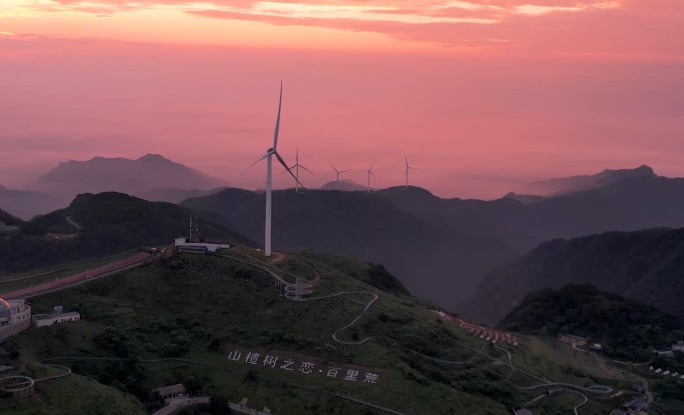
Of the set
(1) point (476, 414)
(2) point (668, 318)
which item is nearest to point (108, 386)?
(1) point (476, 414)

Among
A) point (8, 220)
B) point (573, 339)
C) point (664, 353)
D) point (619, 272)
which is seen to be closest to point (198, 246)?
point (573, 339)

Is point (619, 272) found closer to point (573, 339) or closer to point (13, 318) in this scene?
point (573, 339)

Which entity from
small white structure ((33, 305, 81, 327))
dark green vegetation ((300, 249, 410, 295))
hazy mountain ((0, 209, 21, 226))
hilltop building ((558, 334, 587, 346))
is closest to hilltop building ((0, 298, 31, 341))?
small white structure ((33, 305, 81, 327))

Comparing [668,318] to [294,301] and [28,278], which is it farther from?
[28,278]

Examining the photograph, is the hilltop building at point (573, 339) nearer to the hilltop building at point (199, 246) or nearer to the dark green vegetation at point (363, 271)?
the dark green vegetation at point (363, 271)

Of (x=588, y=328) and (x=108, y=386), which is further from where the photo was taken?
(x=588, y=328)

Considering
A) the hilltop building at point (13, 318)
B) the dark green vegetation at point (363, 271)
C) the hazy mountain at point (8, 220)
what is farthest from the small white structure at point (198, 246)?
the hazy mountain at point (8, 220)
